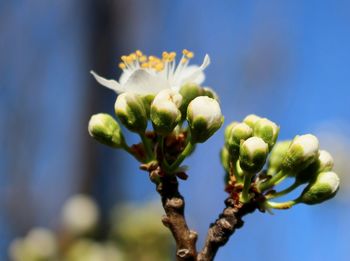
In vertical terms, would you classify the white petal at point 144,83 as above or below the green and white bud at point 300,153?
above

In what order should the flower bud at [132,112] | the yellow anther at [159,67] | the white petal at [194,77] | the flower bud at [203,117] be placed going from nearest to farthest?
1. the flower bud at [203,117]
2. the flower bud at [132,112]
3. the white petal at [194,77]
4. the yellow anther at [159,67]

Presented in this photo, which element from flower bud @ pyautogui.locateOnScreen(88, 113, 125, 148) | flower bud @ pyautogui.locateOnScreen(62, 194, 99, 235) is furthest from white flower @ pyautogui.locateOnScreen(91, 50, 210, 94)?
flower bud @ pyautogui.locateOnScreen(62, 194, 99, 235)

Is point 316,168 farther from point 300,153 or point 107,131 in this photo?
point 107,131

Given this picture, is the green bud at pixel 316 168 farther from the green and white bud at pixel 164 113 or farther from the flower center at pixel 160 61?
the flower center at pixel 160 61

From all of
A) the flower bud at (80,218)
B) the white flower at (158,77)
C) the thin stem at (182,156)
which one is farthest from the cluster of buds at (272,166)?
the flower bud at (80,218)

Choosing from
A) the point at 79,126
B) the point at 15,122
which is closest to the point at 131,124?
the point at 15,122

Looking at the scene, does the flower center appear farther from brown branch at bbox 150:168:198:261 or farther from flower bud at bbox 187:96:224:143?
brown branch at bbox 150:168:198:261
